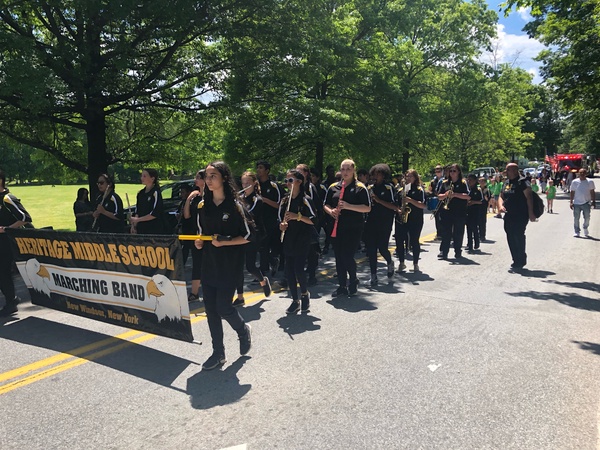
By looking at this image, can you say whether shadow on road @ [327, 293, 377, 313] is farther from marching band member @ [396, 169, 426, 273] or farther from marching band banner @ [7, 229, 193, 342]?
marching band banner @ [7, 229, 193, 342]

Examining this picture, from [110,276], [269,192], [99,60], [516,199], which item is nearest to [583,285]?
[516,199]

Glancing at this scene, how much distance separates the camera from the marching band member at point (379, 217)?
25.5 ft

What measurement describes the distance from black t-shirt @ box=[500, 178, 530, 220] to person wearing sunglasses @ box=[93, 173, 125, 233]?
7.09m

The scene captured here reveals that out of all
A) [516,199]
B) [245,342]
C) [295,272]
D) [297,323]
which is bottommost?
[297,323]

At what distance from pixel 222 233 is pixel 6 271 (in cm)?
380

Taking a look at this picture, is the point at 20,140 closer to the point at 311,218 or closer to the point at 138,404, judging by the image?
the point at 311,218

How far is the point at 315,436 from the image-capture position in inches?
128

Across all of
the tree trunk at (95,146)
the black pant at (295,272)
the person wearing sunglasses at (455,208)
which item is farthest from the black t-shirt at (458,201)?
the tree trunk at (95,146)

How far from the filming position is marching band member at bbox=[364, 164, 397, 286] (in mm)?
7777

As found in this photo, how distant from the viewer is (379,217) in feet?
25.7

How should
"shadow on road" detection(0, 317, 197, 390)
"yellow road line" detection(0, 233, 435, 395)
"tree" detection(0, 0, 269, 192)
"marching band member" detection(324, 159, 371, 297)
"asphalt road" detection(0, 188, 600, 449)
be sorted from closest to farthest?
"asphalt road" detection(0, 188, 600, 449) → "yellow road line" detection(0, 233, 435, 395) → "shadow on road" detection(0, 317, 197, 390) → "marching band member" detection(324, 159, 371, 297) → "tree" detection(0, 0, 269, 192)

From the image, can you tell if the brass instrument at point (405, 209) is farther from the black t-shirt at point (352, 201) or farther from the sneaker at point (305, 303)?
the sneaker at point (305, 303)

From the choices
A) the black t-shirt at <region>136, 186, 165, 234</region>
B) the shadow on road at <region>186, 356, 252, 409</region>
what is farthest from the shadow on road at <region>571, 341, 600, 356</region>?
the black t-shirt at <region>136, 186, 165, 234</region>

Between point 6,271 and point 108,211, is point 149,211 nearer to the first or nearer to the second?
point 108,211
